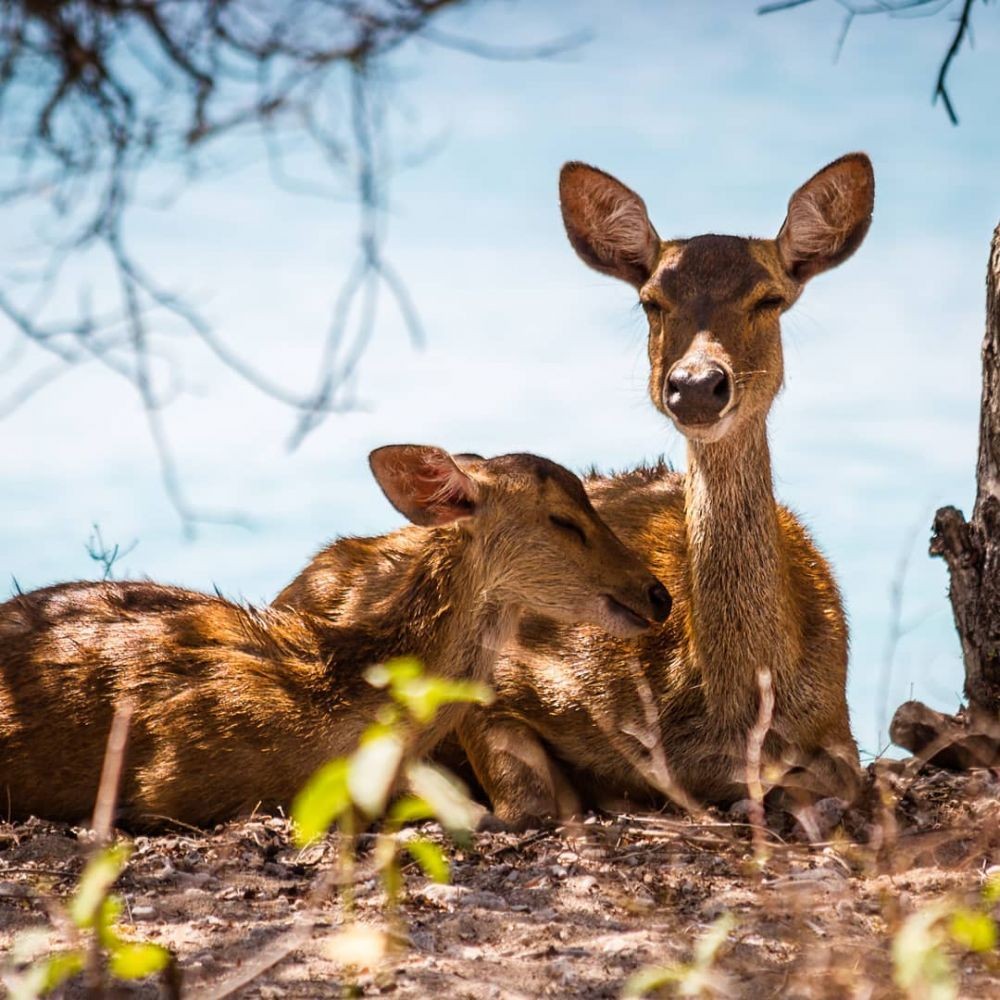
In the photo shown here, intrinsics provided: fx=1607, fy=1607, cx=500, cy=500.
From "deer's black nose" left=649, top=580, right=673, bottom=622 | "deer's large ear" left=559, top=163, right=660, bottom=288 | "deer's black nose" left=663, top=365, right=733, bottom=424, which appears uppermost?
"deer's large ear" left=559, top=163, right=660, bottom=288

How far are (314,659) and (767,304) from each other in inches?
94.6

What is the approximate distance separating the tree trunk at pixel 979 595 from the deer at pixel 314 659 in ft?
5.80

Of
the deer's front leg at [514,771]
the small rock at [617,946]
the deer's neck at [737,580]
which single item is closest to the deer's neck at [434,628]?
the deer's front leg at [514,771]

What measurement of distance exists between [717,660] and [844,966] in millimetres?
2150

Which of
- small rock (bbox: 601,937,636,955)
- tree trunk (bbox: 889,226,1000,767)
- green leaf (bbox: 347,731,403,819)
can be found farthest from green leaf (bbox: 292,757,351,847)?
tree trunk (bbox: 889,226,1000,767)

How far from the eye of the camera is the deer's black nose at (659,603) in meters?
6.54

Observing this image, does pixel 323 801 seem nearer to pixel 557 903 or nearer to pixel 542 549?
pixel 557 903

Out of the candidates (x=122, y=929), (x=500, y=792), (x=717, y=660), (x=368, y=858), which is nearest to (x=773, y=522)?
(x=717, y=660)

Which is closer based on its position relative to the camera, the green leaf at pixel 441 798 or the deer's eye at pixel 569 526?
the green leaf at pixel 441 798

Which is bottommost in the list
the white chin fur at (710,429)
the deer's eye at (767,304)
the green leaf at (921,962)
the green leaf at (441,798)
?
the green leaf at (921,962)

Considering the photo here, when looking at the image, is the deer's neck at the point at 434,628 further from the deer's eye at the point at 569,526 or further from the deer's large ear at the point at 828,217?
the deer's large ear at the point at 828,217

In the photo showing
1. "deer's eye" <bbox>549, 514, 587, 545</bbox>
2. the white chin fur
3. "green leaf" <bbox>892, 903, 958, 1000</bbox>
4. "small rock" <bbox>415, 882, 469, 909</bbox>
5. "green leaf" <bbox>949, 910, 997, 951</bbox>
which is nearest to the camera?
"green leaf" <bbox>892, 903, 958, 1000</bbox>

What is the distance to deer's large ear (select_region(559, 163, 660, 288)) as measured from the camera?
7.23 m

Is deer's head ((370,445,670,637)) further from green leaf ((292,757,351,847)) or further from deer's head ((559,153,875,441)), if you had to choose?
green leaf ((292,757,351,847))
